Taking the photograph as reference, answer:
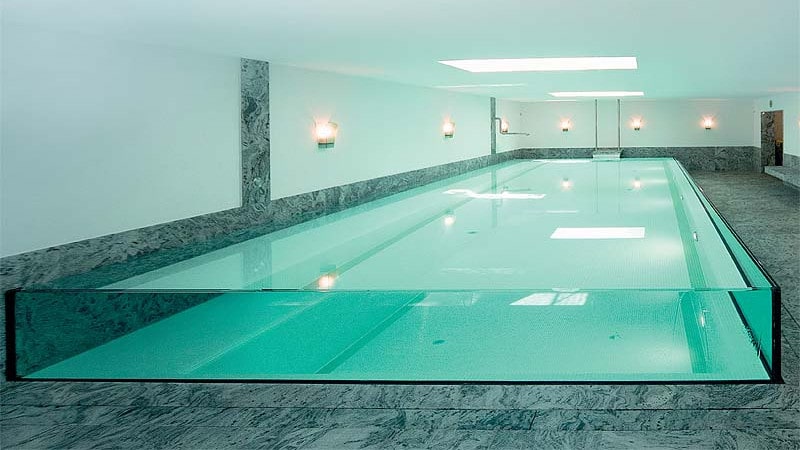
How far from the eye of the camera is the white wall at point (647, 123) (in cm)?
2919

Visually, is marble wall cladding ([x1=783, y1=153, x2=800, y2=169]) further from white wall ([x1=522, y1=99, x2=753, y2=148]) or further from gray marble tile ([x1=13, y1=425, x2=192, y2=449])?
gray marble tile ([x1=13, y1=425, x2=192, y2=449])

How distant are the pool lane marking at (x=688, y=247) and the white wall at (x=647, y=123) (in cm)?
1419

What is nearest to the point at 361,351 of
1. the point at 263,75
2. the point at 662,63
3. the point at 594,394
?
the point at 594,394

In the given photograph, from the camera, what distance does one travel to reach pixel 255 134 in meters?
10.4

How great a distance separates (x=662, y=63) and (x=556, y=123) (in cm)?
1976

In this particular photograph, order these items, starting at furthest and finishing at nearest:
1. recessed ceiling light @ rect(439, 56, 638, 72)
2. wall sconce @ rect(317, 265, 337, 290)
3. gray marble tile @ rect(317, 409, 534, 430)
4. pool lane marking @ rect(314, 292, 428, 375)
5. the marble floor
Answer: recessed ceiling light @ rect(439, 56, 638, 72) < wall sconce @ rect(317, 265, 337, 290) < pool lane marking @ rect(314, 292, 428, 375) < gray marble tile @ rect(317, 409, 534, 430) < the marble floor

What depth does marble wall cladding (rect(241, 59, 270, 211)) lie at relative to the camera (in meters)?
10.1

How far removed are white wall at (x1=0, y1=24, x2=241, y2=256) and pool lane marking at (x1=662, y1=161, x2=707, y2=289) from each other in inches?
193

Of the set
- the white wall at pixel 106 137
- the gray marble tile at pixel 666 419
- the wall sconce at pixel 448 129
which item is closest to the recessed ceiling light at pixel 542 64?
the white wall at pixel 106 137

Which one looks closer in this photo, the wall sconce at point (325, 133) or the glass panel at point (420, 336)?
the glass panel at point (420, 336)

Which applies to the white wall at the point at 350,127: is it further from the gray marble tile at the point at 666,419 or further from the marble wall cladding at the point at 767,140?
the marble wall cladding at the point at 767,140

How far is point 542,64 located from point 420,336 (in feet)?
25.8

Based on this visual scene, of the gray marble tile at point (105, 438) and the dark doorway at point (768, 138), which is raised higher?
the dark doorway at point (768, 138)

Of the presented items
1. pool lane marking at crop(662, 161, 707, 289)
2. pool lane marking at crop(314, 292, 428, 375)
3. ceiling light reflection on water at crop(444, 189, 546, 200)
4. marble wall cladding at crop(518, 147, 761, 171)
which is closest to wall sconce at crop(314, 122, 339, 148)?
ceiling light reflection on water at crop(444, 189, 546, 200)
